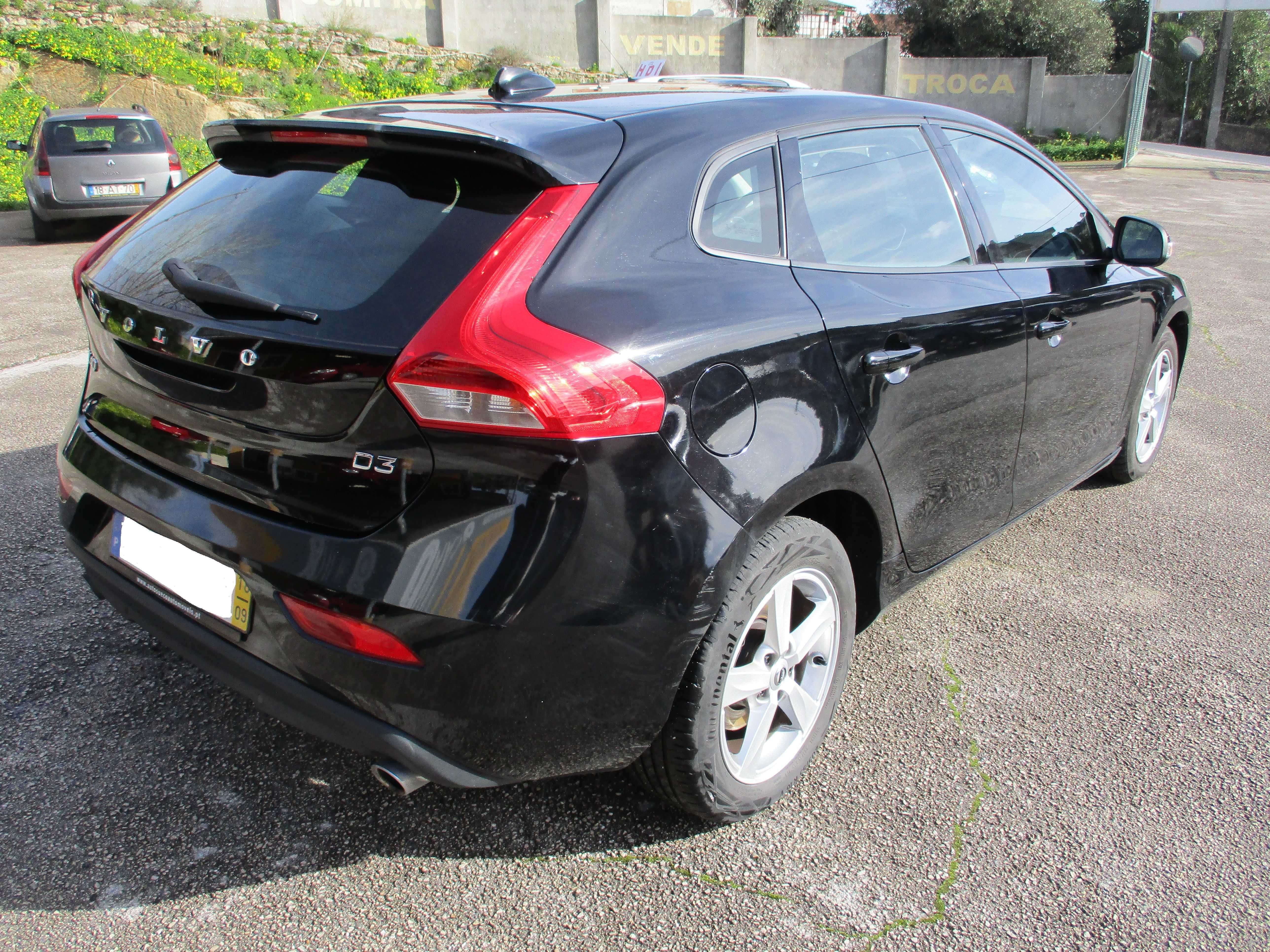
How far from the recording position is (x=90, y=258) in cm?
253

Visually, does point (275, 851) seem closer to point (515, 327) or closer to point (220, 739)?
point (220, 739)

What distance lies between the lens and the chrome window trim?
83.9 inches

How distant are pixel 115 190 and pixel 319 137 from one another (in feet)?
35.9

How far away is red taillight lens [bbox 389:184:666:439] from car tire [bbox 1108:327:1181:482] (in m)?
2.96

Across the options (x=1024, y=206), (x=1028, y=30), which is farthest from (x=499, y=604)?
(x=1028, y=30)

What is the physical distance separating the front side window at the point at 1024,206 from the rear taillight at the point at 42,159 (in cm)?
1135

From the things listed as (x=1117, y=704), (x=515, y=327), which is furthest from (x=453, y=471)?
(x=1117, y=704)

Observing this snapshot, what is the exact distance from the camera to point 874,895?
2.10m

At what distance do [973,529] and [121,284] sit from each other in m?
2.44

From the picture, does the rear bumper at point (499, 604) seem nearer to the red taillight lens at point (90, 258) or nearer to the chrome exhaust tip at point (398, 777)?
the chrome exhaust tip at point (398, 777)

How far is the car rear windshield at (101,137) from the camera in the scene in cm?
1137

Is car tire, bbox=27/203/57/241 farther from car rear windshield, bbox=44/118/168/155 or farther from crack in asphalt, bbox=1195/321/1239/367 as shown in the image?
crack in asphalt, bbox=1195/321/1239/367

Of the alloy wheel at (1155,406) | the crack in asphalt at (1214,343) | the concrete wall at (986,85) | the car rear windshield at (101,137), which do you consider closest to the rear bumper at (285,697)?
the alloy wheel at (1155,406)

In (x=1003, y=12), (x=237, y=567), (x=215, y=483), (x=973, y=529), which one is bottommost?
(x=973, y=529)
